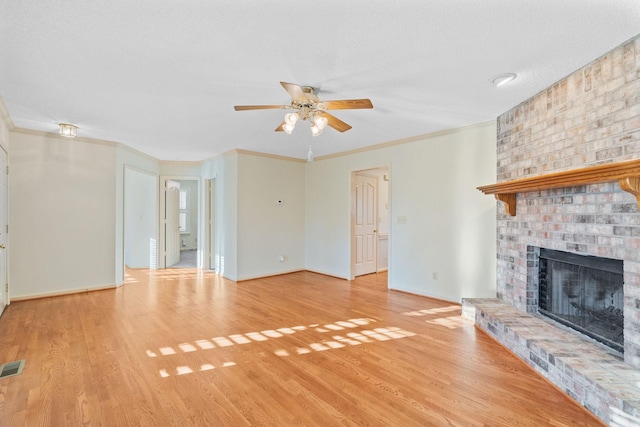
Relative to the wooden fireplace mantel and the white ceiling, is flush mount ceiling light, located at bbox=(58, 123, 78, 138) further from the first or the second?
the wooden fireplace mantel

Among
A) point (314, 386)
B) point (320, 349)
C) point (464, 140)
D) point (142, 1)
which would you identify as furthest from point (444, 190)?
point (142, 1)

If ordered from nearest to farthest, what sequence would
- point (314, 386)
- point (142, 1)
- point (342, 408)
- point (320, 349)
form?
point (142, 1), point (342, 408), point (314, 386), point (320, 349)

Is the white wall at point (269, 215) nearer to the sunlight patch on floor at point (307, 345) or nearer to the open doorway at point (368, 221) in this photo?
the open doorway at point (368, 221)

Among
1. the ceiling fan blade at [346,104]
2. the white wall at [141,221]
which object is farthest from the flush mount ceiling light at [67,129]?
the ceiling fan blade at [346,104]

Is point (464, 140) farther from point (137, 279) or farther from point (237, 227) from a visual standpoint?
point (137, 279)

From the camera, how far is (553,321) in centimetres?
281

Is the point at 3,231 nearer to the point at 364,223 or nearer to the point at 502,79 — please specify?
the point at 364,223

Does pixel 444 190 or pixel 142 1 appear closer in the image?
pixel 142 1

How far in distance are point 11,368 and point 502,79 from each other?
470cm

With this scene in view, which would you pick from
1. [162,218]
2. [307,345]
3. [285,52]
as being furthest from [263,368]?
[162,218]

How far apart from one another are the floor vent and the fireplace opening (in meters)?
4.52

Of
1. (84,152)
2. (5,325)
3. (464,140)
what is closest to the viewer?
(5,325)

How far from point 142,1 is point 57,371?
9.01ft

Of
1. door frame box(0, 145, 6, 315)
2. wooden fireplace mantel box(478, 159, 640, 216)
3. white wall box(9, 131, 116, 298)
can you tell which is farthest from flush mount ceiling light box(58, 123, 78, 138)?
wooden fireplace mantel box(478, 159, 640, 216)
